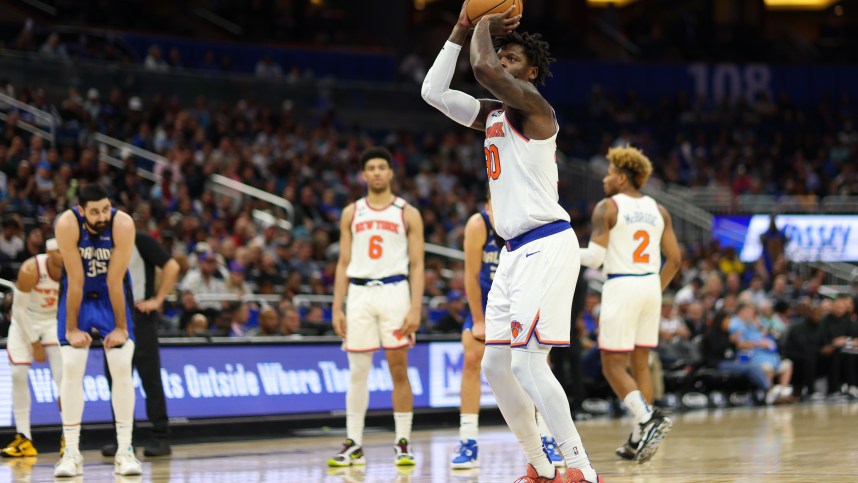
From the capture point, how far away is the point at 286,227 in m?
20.4

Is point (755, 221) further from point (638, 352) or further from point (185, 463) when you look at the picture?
point (185, 463)

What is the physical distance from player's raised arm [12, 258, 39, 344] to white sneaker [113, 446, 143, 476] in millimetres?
2521

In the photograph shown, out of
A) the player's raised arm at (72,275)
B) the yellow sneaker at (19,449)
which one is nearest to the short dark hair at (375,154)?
the player's raised arm at (72,275)

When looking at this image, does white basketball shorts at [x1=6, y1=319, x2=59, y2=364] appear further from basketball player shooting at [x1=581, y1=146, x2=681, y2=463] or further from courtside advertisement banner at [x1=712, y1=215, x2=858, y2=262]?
courtside advertisement banner at [x1=712, y1=215, x2=858, y2=262]

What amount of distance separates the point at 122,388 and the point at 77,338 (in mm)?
543

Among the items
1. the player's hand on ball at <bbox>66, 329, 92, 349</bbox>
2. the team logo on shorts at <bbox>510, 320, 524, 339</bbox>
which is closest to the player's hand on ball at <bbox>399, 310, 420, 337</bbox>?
the player's hand on ball at <bbox>66, 329, 92, 349</bbox>

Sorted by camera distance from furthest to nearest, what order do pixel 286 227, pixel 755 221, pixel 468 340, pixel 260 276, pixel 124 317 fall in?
1. pixel 755 221
2. pixel 286 227
3. pixel 260 276
4. pixel 468 340
5. pixel 124 317

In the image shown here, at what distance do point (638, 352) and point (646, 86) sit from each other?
24216 millimetres

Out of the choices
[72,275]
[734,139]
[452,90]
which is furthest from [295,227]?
[734,139]

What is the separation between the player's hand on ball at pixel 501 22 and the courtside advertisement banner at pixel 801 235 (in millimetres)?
19989

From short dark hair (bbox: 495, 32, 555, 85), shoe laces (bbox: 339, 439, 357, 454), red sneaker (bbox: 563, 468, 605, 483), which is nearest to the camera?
red sneaker (bbox: 563, 468, 605, 483)

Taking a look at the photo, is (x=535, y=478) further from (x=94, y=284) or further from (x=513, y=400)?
(x=94, y=284)

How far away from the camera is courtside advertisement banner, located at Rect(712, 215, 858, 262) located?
26.2m

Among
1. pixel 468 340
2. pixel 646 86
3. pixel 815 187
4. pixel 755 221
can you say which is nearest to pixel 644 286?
pixel 468 340
